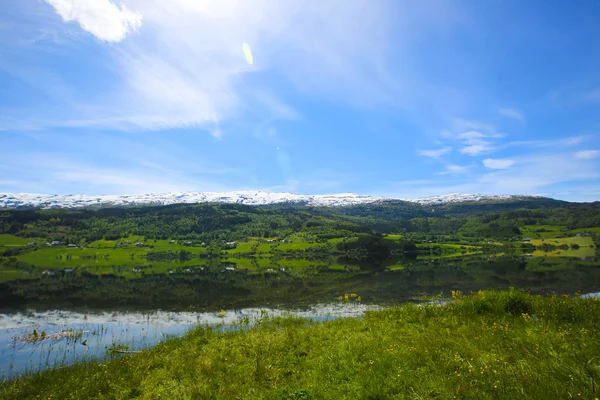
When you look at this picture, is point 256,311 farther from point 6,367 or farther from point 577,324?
point 577,324

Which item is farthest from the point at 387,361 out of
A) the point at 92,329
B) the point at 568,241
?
the point at 568,241

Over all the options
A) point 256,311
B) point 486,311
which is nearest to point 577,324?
point 486,311

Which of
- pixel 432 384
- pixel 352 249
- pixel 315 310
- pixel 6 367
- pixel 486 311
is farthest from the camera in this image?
pixel 352 249

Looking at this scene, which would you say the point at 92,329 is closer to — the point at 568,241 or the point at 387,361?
the point at 387,361

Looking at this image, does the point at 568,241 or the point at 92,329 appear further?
the point at 568,241

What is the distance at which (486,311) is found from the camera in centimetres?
1736

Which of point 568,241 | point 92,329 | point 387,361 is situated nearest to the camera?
point 387,361

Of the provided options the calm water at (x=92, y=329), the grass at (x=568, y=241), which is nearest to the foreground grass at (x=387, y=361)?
the calm water at (x=92, y=329)

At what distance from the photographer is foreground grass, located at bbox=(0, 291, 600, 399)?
786 cm

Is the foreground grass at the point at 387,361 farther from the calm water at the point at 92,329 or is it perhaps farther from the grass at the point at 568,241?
the grass at the point at 568,241

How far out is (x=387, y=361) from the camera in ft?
34.4

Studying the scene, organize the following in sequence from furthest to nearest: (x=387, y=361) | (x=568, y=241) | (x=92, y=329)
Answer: (x=568, y=241) < (x=92, y=329) < (x=387, y=361)

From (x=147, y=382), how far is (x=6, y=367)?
1345 cm

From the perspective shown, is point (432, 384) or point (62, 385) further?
point (62, 385)
